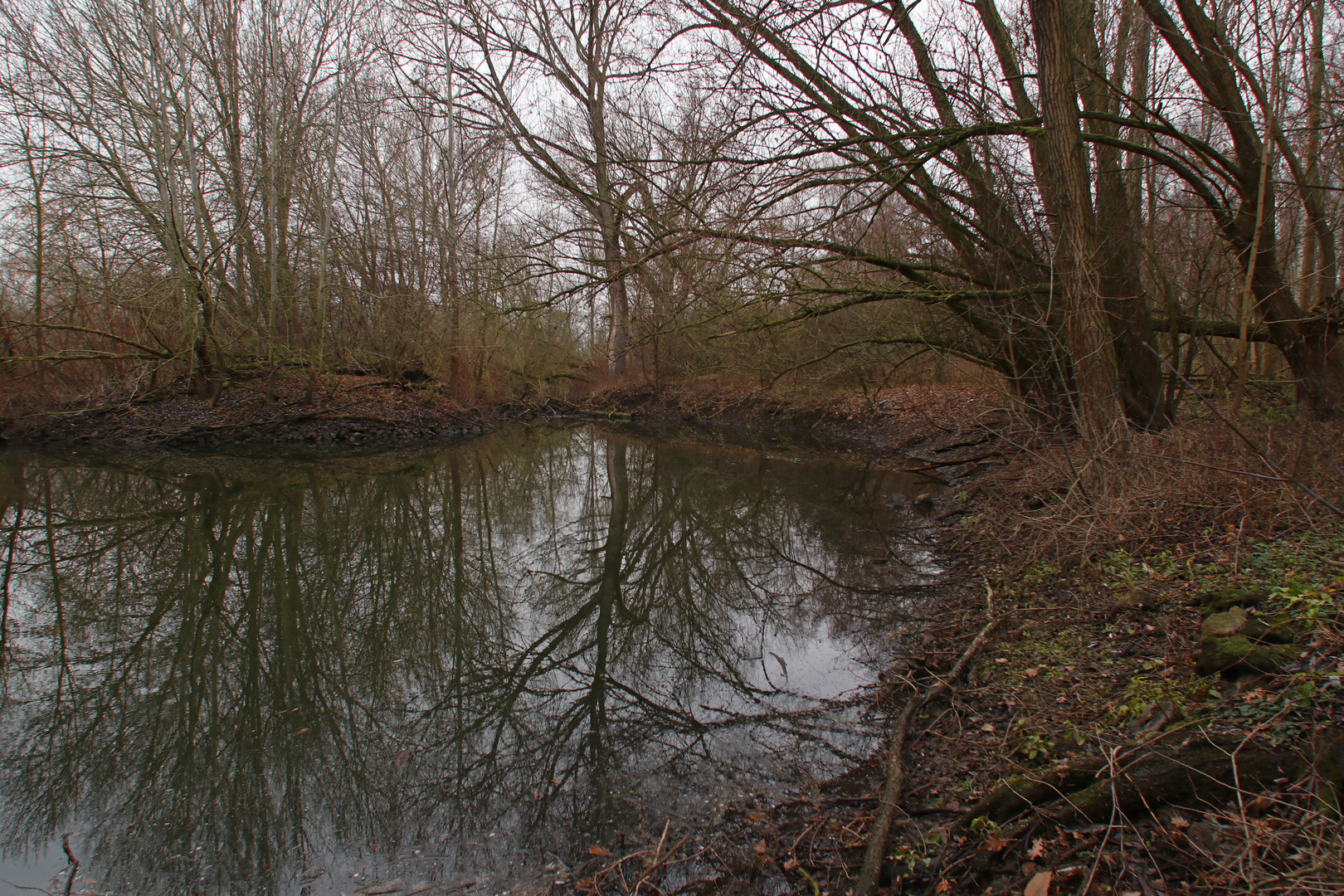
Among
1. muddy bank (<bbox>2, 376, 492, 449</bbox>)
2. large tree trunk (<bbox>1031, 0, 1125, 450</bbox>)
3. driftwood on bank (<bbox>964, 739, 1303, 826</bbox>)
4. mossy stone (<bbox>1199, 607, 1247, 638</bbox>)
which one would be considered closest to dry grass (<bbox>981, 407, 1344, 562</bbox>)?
large tree trunk (<bbox>1031, 0, 1125, 450</bbox>)

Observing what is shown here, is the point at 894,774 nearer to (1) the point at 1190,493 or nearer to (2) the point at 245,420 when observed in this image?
(1) the point at 1190,493

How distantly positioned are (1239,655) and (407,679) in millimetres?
4865

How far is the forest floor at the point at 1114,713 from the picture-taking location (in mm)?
2199

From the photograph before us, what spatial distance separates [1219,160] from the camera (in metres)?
6.86

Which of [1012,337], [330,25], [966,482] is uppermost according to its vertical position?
[330,25]

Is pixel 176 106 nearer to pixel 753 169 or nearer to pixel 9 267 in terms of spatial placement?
pixel 9 267

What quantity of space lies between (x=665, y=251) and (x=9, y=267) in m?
18.3

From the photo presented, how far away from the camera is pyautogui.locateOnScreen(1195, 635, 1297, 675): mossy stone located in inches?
111

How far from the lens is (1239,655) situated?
2.93 m

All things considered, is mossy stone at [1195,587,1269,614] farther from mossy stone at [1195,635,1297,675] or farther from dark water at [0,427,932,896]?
dark water at [0,427,932,896]

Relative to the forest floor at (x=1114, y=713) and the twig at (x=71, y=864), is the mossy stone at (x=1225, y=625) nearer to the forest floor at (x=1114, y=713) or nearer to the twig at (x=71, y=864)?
the forest floor at (x=1114, y=713)

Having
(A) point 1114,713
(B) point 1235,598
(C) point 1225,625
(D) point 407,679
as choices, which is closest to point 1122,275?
(B) point 1235,598

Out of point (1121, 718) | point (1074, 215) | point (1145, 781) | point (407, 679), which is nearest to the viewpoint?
point (1145, 781)

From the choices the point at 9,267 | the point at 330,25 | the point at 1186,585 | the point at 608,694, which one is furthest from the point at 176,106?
the point at 1186,585
